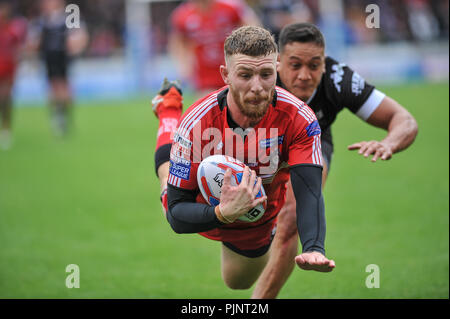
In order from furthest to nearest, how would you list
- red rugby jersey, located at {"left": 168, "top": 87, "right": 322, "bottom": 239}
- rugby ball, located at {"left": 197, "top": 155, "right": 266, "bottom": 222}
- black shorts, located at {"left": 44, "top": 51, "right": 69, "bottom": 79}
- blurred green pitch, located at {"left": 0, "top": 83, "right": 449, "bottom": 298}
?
black shorts, located at {"left": 44, "top": 51, "right": 69, "bottom": 79} < blurred green pitch, located at {"left": 0, "top": 83, "right": 449, "bottom": 298} < red rugby jersey, located at {"left": 168, "top": 87, "right": 322, "bottom": 239} < rugby ball, located at {"left": 197, "top": 155, "right": 266, "bottom": 222}

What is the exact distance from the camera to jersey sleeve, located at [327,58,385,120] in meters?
4.79

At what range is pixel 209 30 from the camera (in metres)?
10.6

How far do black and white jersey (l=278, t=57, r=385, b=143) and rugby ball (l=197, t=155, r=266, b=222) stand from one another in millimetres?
1271

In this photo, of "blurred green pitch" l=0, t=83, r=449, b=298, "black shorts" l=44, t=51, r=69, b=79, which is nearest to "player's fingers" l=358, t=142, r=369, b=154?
"blurred green pitch" l=0, t=83, r=449, b=298

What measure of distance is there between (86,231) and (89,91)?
15.7m

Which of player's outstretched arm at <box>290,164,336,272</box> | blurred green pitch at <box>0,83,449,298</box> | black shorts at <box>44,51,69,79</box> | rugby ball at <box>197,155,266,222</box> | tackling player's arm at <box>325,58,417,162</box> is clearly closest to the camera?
player's outstretched arm at <box>290,164,336,272</box>

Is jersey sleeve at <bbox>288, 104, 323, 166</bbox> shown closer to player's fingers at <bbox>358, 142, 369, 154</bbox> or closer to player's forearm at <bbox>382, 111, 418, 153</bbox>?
player's fingers at <bbox>358, 142, 369, 154</bbox>

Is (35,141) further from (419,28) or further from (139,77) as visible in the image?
(419,28)

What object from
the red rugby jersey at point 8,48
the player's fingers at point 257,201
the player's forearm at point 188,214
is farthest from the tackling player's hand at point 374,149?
the red rugby jersey at point 8,48

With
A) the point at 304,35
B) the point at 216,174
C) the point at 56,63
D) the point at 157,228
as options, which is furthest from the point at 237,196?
the point at 56,63

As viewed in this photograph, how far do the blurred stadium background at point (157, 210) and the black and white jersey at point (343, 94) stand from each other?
1.63m

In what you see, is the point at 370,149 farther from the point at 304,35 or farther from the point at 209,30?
the point at 209,30

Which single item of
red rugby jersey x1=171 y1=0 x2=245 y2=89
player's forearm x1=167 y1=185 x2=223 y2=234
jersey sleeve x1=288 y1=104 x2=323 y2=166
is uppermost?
red rugby jersey x1=171 y1=0 x2=245 y2=89

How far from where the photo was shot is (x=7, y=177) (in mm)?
10672
